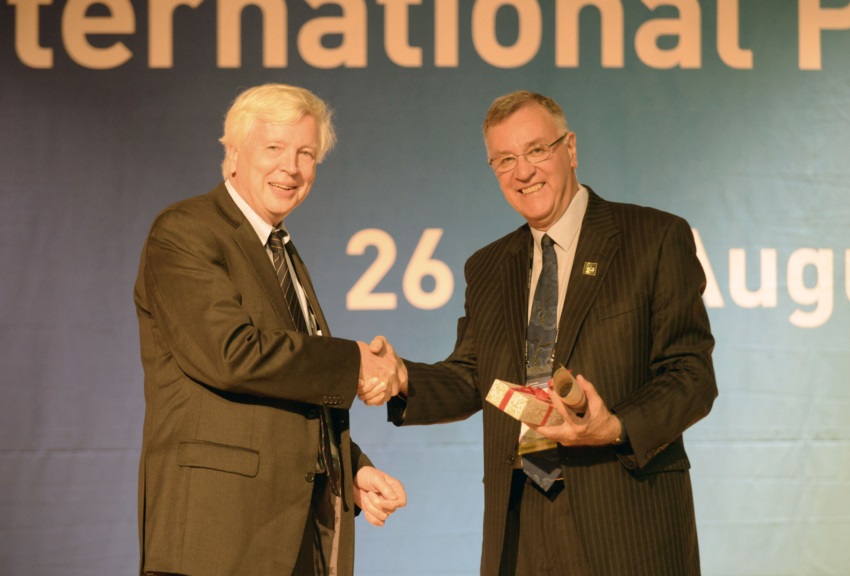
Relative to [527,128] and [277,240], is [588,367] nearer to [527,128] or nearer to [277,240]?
→ [527,128]

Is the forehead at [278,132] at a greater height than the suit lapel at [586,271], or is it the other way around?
the forehead at [278,132]

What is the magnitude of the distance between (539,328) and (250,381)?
2.58ft

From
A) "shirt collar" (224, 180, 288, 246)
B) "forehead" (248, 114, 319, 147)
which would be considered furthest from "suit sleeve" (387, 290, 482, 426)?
"forehead" (248, 114, 319, 147)

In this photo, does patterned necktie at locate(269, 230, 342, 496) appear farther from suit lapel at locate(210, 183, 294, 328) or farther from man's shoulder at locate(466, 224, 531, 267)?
man's shoulder at locate(466, 224, 531, 267)

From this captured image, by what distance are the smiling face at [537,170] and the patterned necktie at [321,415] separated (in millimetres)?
669

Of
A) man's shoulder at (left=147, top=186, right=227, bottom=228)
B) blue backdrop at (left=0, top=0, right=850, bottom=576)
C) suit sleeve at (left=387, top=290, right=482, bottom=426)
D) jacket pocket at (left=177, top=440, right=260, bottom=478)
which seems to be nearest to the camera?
jacket pocket at (left=177, top=440, right=260, bottom=478)

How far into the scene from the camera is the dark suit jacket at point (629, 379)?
2.26 metres

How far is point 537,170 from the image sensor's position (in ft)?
8.50

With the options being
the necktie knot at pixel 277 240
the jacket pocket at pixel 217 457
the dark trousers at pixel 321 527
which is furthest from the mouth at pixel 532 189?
the jacket pocket at pixel 217 457

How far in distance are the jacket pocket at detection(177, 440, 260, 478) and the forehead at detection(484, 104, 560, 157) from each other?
3.64ft

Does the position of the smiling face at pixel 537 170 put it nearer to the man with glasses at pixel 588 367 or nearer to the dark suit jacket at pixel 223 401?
the man with glasses at pixel 588 367

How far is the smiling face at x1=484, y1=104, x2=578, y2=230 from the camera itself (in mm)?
2590

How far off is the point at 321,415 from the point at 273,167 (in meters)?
0.62

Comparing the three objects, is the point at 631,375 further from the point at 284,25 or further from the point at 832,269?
the point at 284,25
